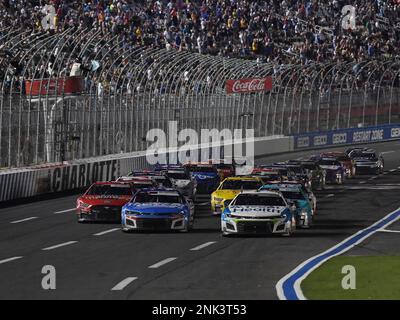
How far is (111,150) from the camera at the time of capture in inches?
2080

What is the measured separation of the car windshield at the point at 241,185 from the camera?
37.3 metres

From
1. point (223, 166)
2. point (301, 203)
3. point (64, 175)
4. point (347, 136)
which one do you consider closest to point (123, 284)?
point (301, 203)

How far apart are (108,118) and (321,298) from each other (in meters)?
33.8

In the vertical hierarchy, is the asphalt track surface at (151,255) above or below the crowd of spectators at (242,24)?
below

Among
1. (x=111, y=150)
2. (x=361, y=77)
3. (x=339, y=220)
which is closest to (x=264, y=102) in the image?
(x=361, y=77)

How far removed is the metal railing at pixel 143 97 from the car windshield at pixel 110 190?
6117mm

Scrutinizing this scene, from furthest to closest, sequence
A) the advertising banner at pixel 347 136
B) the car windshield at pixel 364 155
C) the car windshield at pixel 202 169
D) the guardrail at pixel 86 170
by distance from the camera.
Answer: the advertising banner at pixel 347 136 → the car windshield at pixel 364 155 → the car windshield at pixel 202 169 → the guardrail at pixel 86 170

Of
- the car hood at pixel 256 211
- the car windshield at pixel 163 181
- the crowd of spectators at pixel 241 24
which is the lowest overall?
the car windshield at pixel 163 181

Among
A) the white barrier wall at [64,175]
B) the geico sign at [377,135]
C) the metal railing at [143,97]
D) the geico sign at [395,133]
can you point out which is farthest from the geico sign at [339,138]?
the white barrier wall at [64,175]

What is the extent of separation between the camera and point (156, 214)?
99.4 ft

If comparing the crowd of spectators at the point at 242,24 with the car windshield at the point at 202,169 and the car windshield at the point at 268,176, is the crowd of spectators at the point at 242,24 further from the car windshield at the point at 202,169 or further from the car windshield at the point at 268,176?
the car windshield at the point at 268,176

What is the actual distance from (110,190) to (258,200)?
5.78 meters

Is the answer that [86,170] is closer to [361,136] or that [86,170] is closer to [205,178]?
[205,178]

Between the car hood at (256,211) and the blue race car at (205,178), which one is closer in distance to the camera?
the car hood at (256,211)
